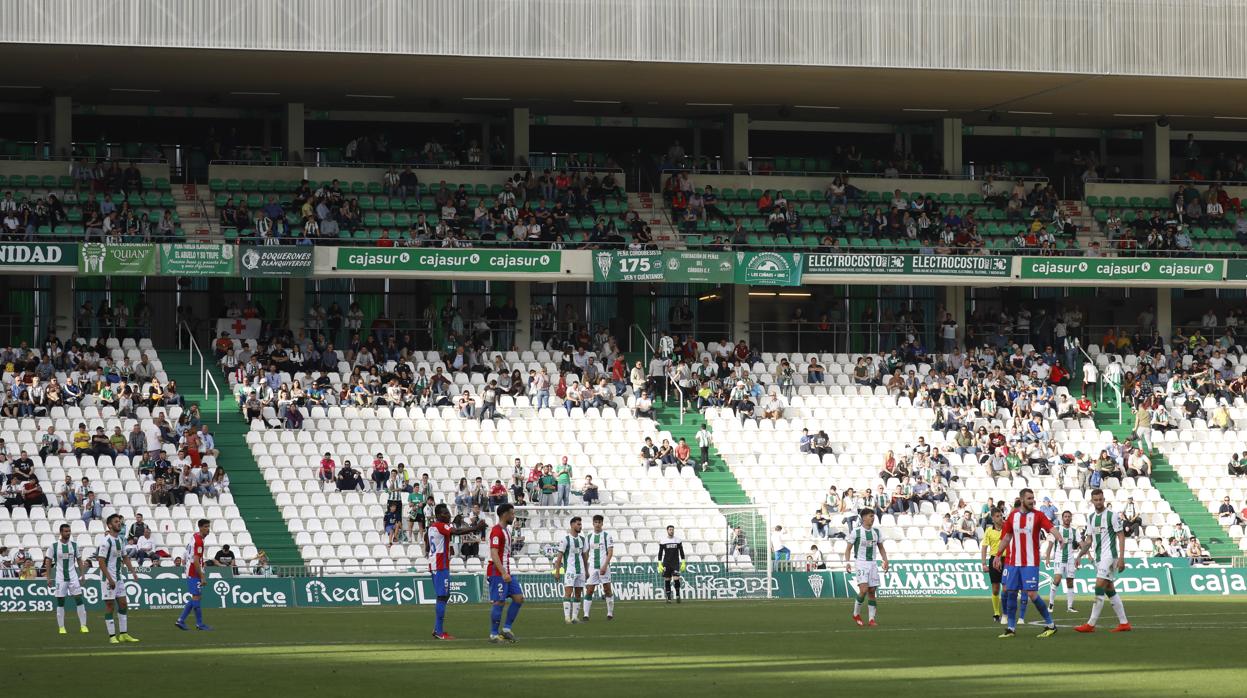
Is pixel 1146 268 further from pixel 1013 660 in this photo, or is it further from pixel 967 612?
pixel 1013 660

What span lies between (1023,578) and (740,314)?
1155 inches

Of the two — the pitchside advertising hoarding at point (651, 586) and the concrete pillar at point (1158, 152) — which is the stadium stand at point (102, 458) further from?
the concrete pillar at point (1158, 152)

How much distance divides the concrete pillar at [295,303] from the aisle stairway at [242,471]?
3.44 metres

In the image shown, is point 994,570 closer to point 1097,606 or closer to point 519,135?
point 1097,606

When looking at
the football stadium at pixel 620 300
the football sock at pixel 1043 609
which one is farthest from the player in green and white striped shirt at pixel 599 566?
the football sock at pixel 1043 609

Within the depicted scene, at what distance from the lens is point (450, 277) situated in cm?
4628

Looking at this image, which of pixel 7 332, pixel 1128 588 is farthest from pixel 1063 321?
pixel 7 332

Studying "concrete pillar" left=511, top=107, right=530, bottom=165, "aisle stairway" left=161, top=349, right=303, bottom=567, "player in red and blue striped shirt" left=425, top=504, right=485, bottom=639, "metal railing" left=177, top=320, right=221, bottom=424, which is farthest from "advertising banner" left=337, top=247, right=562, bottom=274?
"player in red and blue striped shirt" left=425, top=504, right=485, bottom=639

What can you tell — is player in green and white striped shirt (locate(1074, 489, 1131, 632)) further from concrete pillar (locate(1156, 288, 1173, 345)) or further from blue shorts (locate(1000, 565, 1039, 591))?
concrete pillar (locate(1156, 288, 1173, 345))

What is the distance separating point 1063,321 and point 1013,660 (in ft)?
116

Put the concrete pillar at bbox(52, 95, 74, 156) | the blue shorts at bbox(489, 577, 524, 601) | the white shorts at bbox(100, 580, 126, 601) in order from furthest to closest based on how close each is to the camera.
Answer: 1. the concrete pillar at bbox(52, 95, 74, 156)
2. the white shorts at bbox(100, 580, 126, 601)
3. the blue shorts at bbox(489, 577, 524, 601)

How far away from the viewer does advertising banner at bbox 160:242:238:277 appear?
144ft

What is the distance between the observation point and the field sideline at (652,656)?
16109 millimetres

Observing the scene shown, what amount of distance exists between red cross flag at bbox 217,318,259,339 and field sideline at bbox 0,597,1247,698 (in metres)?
18.7
